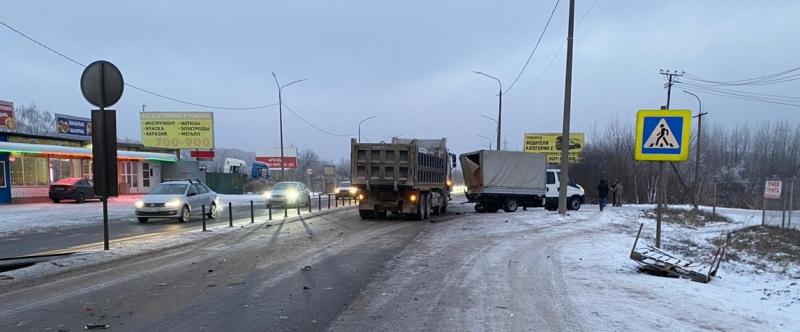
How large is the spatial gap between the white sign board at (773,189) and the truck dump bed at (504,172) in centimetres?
887

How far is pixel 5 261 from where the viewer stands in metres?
8.80

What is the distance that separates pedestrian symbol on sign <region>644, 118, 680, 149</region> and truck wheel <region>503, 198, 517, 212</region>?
15.8 meters

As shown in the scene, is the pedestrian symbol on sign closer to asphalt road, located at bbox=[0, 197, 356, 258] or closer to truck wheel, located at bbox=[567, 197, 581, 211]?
asphalt road, located at bbox=[0, 197, 356, 258]

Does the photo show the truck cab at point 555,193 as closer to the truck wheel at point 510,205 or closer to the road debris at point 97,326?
the truck wheel at point 510,205

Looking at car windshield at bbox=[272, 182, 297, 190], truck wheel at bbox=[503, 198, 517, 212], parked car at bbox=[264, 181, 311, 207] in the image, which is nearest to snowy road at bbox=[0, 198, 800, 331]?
truck wheel at bbox=[503, 198, 517, 212]

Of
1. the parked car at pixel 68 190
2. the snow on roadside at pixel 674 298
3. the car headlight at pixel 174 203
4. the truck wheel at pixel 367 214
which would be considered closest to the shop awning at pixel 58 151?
the parked car at pixel 68 190

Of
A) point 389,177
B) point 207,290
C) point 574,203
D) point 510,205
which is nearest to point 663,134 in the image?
point 207,290

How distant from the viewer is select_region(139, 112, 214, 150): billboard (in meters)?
43.5

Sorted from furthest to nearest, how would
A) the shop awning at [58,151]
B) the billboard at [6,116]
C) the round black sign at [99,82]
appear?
the billboard at [6,116] → the shop awning at [58,151] → the round black sign at [99,82]

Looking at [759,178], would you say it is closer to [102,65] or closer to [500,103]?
[500,103]

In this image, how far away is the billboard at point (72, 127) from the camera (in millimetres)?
36844

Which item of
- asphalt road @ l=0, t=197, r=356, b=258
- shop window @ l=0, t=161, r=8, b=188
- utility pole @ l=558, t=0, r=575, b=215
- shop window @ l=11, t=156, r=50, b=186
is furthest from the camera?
shop window @ l=11, t=156, r=50, b=186

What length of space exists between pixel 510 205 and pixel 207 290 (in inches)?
762

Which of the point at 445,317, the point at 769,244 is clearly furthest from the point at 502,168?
the point at 445,317
